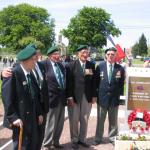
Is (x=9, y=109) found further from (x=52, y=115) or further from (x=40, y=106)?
(x=52, y=115)

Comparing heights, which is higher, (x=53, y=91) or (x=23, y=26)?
(x=23, y=26)

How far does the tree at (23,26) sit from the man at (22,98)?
85.3m

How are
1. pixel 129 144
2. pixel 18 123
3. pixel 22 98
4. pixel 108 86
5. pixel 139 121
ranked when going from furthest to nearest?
pixel 108 86, pixel 139 121, pixel 129 144, pixel 22 98, pixel 18 123

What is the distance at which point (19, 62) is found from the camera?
6266 mm

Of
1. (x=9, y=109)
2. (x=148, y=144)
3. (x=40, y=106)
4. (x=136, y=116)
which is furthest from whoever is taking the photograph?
(x=136, y=116)

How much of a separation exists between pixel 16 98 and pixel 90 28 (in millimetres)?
69001

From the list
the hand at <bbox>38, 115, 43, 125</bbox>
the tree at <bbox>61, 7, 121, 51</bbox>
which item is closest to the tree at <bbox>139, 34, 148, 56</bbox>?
the tree at <bbox>61, 7, 121, 51</bbox>

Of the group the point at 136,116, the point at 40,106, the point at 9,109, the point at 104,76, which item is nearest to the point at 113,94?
the point at 104,76

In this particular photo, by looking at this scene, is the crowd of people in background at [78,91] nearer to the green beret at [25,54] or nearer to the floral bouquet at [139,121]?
the green beret at [25,54]

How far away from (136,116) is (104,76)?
137cm

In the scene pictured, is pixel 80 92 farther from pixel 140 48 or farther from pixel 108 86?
pixel 140 48

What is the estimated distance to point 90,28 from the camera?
7456 centimetres

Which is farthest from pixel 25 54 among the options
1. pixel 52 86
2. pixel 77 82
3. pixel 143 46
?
pixel 143 46

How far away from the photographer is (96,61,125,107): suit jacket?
30.8ft
